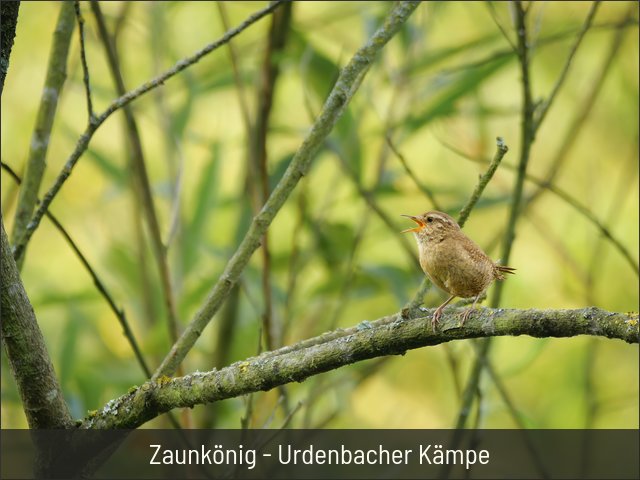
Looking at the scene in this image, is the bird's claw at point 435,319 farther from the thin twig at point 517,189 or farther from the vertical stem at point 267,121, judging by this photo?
the vertical stem at point 267,121

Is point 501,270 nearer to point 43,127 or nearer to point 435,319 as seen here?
point 435,319

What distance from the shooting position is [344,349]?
1.82m

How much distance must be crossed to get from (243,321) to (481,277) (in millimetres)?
2443

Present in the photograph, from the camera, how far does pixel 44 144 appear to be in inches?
103

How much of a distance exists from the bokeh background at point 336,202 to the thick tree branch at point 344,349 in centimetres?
96

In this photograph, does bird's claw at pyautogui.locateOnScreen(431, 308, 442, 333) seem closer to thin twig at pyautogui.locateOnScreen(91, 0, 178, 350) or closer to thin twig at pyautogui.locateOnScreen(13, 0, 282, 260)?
thin twig at pyautogui.locateOnScreen(13, 0, 282, 260)

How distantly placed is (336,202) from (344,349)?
233 cm

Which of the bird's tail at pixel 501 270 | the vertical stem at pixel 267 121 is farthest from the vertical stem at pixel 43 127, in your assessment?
the bird's tail at pixel 501 270

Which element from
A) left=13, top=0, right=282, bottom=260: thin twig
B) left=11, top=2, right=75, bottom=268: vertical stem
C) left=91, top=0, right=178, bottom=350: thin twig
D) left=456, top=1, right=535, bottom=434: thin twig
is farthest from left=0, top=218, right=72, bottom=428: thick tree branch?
left=456, top=1, right=535, bottom=434: thin twig

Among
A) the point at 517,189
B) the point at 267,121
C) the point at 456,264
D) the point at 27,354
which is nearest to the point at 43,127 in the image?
the point at 27,354

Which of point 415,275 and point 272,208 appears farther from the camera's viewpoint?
point 415,275

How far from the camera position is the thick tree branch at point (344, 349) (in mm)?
1525

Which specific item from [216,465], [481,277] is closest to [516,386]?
[216,465]

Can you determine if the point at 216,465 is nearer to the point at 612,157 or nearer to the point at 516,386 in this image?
the point at 516,386
